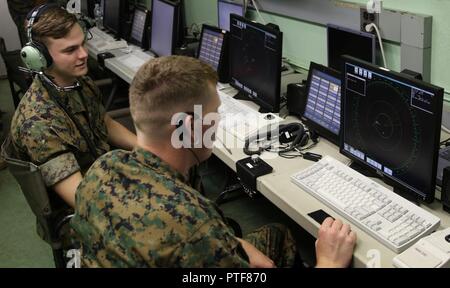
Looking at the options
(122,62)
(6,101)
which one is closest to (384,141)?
(122,62)

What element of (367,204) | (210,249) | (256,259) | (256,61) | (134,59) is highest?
(256,61)

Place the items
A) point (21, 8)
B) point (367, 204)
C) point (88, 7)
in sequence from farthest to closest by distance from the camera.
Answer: point (88, 7) < point (21, 8) < point (367, 204)

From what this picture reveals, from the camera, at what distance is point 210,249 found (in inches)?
38.7

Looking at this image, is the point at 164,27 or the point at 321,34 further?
the point at 164,27

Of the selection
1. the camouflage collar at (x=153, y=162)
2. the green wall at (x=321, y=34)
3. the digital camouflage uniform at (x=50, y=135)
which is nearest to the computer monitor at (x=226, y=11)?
the green wall at (x=321, y=34)

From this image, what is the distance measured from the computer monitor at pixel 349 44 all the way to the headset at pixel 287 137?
0.41 metres

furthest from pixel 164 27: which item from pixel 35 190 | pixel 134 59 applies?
pixel 35 190

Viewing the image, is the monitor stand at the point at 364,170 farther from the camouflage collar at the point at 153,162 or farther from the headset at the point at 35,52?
the headset at the point at 35,52

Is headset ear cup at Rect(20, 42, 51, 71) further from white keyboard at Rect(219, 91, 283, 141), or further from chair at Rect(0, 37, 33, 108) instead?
chair at Rect(0, 37, 33, 108)

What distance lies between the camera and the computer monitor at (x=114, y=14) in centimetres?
379

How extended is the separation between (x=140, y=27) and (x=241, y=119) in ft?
5.70

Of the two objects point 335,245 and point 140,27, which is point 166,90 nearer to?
point 335,245

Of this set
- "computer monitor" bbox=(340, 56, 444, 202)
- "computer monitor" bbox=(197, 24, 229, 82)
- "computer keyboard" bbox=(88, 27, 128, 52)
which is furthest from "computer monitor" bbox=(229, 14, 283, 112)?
"computer keyboard" bbox=(88, 27, 128, 52)

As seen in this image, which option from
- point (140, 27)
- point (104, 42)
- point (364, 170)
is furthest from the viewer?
point (104, 42)
